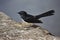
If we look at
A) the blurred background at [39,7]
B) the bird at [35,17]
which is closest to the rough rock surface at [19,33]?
the bird at [35,17]

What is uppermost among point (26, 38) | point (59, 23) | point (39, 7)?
point (39, 7)

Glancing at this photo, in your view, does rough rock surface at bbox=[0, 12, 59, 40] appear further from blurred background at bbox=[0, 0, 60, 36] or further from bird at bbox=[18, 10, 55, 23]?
blurred background at bbox=[0, 0, 60, 36]

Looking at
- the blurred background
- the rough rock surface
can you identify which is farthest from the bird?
the blurred background

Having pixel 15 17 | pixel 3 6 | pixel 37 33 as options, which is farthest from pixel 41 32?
pixel 3 6

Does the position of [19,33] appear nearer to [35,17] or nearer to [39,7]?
[35,17]

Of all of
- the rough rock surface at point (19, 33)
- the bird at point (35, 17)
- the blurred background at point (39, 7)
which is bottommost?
the rough rock surface at point (19, 33)

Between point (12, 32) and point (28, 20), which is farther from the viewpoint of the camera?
point (28, 20)

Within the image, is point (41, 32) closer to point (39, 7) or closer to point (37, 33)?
point (37, 33)

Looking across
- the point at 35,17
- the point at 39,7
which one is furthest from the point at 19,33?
the point at 39,7

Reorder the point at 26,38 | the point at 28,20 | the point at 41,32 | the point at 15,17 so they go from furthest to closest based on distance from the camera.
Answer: the point at 15,17, the point at 28,20, the point at 41,32, the point at 26,38

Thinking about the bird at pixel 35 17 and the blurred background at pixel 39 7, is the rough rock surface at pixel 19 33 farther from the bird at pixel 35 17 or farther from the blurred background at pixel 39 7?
the blurred background at pixel 39 7

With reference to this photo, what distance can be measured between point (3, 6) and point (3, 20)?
0.26m

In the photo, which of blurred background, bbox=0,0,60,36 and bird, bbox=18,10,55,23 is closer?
bird, bbox=18,10,55,23

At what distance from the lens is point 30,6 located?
4.02ft
